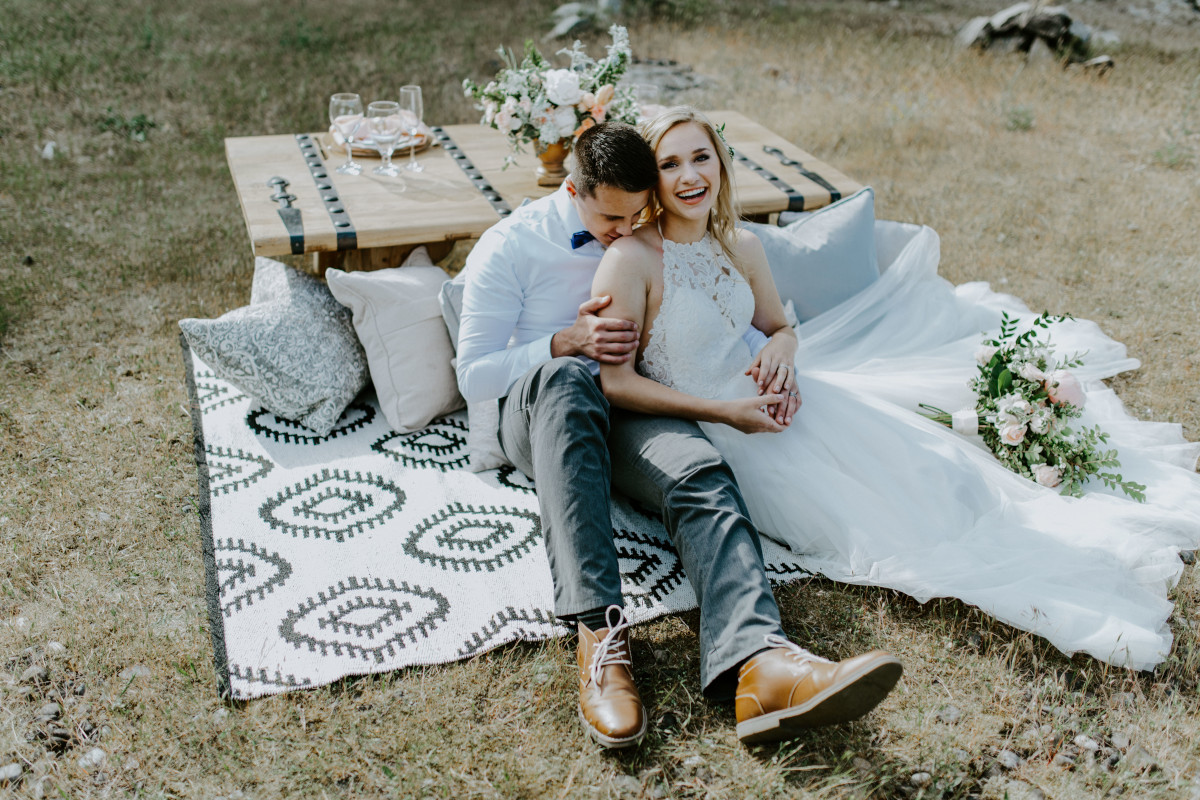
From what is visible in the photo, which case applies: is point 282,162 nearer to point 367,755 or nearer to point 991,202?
point 367,755

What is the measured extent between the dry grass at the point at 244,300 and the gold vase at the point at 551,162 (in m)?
1.68

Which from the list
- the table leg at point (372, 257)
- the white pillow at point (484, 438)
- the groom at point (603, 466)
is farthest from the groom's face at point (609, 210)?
the table leg at point (372, 257)

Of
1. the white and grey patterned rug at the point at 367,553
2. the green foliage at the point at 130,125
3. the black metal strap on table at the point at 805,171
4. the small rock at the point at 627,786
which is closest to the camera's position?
the small rock at the point at 627,786

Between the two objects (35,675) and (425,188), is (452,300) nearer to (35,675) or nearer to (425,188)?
(425,188)

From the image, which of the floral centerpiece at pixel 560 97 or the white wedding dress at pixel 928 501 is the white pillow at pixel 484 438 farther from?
the floral centerpiece at pixel 560 97

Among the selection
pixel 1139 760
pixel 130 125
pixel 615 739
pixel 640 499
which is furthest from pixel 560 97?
pixel 130 125

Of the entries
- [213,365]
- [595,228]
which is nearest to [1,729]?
[213,365]

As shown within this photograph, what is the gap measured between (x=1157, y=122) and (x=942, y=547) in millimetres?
6346

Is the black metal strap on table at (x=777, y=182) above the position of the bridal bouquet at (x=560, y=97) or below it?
below

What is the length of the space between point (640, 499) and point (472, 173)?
6.64 feet

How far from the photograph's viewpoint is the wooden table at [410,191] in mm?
3559

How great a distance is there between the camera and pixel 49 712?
7.64 feet

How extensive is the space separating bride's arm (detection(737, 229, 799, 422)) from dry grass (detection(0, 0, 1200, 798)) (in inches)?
25.9

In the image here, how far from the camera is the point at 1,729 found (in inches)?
90.0
